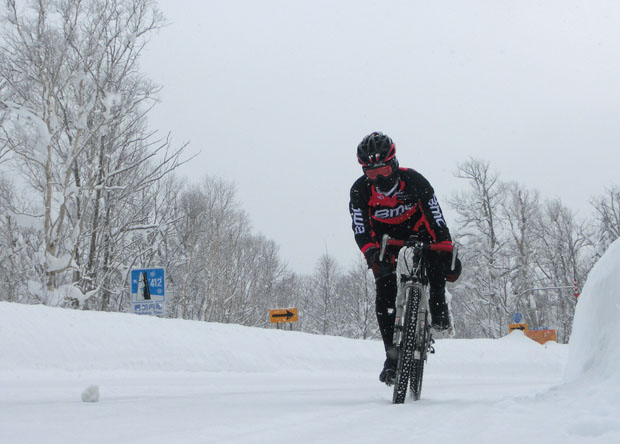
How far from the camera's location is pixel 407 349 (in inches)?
146

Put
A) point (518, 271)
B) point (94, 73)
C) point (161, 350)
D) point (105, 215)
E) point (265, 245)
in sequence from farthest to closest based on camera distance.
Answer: point (265, 245) < point (518, 271) < point (105, 215) < point (94, 73) < point (161, 350)

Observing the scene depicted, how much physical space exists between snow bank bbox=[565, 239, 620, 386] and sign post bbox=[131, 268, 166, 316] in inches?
372

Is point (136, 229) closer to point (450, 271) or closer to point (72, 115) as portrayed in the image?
point (72, 115)

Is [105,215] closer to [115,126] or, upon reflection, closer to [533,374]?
[115,126]

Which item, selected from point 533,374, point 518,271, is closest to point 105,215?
point 533,374

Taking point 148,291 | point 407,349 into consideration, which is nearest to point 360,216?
point 407,349

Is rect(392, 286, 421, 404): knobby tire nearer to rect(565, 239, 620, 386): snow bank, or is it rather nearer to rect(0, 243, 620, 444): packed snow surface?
rect(0, 243, 620, 444): packed snow surface

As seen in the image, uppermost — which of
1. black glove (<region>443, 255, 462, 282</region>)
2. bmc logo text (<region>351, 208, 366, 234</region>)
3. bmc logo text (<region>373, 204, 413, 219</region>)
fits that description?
bmc logo text (<region>373, 204, 413, 219</region>)

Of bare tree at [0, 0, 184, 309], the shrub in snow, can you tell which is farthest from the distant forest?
the shrub in snow

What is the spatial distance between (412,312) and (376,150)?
1227 mm

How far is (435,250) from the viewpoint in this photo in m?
4.00

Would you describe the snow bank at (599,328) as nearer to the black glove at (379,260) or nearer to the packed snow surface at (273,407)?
the packed snow surface at (273,407)

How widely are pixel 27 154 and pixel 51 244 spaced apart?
8.23 ft

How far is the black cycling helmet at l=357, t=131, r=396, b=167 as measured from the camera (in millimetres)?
4035
